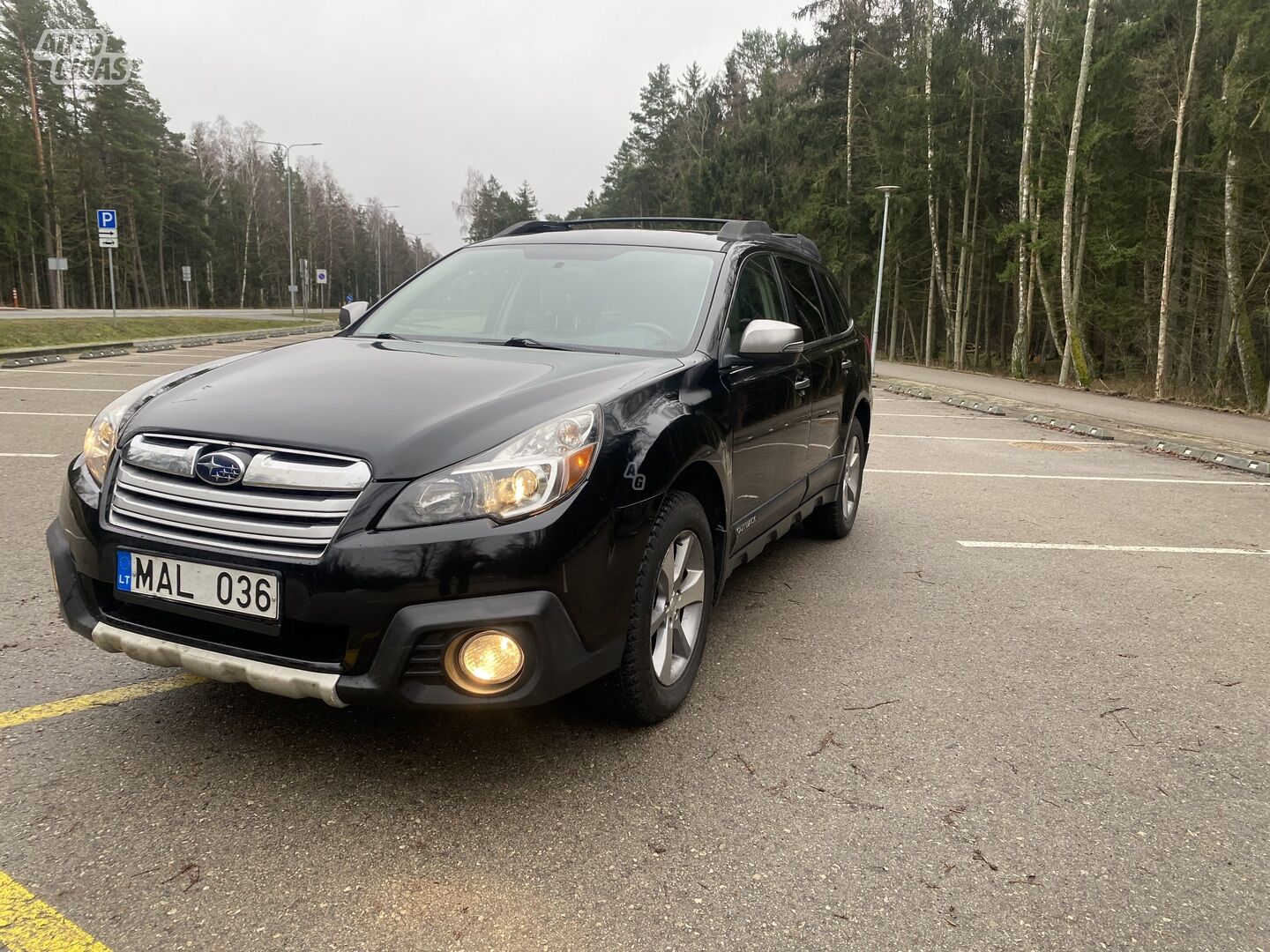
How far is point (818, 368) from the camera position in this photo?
5004 mm

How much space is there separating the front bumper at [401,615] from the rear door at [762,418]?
4.01 ft

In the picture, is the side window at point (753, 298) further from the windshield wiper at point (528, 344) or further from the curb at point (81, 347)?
the curb at point (81, 347)

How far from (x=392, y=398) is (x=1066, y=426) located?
13.1 m

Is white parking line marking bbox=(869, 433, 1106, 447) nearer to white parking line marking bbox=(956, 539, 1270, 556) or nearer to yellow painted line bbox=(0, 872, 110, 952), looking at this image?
white parking line marking bbox=(956, 539, 1270, 556)

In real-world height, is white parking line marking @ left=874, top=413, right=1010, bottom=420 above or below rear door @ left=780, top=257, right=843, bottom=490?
below

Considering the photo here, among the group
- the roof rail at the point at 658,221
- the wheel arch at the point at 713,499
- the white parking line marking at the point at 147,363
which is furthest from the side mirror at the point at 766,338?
the white parking line marking at the point at 147,363

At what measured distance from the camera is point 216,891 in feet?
7.47

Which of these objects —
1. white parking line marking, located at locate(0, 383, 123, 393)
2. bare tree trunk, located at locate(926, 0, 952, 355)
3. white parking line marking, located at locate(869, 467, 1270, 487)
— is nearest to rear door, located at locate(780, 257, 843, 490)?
white parking line marking, located at locate(869, 467, 1270, 487)

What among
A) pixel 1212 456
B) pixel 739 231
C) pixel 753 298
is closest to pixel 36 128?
pixel 1212 456

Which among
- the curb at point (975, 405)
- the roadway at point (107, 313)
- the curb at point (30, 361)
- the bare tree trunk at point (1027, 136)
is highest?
the bare tree trunk at point (1027, 136)

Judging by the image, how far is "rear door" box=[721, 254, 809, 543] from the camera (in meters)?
3.84

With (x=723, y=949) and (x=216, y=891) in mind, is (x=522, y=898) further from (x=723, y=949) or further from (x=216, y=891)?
(x=216, y=891)

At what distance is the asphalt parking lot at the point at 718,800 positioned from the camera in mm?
2248

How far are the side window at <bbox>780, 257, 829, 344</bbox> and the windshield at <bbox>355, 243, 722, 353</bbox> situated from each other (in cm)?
89
